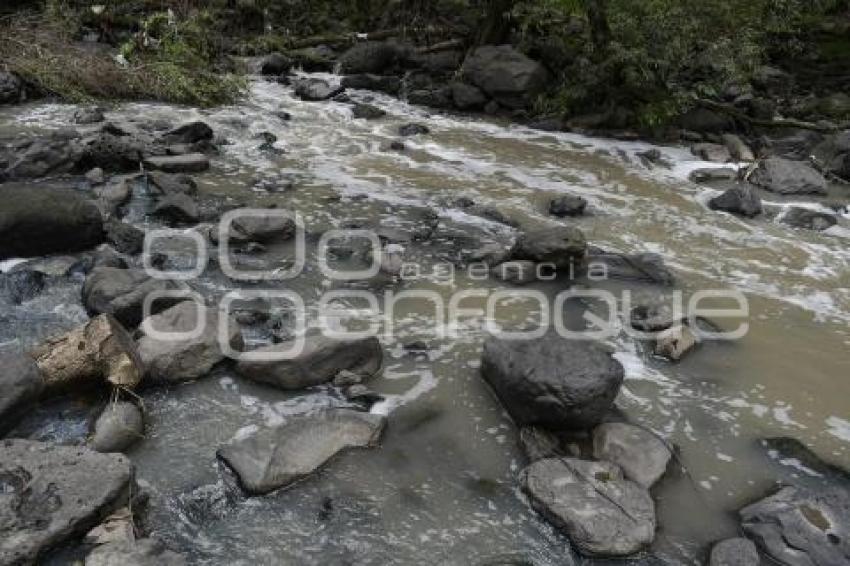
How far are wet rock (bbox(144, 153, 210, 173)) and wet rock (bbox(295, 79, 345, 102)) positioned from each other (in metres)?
5.10

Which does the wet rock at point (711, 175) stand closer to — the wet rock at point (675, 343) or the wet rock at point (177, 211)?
the wet rock at point (675, 343)

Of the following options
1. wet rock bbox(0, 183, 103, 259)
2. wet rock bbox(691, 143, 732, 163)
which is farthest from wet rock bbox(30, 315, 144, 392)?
wet rock bbox(691, 143, 732, 163)

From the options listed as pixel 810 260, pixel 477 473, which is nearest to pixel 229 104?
pixel 810 260

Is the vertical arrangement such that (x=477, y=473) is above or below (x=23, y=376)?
below

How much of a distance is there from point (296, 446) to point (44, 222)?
151 inches

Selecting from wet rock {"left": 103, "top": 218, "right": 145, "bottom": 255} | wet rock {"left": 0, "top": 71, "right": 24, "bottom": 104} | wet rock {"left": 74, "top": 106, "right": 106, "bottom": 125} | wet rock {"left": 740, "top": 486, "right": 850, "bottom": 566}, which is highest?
wet rock {"left": 0, "top": 71, "right": 24, "bottom": 104}

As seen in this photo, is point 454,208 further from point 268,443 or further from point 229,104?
point 229,104

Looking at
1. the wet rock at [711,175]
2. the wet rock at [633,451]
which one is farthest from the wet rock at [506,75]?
the wet rock at [633,451]

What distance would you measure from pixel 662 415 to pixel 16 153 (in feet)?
26.1

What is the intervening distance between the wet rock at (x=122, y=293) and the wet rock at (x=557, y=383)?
2828mm

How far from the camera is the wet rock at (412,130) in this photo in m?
12.9

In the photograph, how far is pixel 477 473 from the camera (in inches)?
187

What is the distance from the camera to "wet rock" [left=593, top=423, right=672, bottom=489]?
186 inches

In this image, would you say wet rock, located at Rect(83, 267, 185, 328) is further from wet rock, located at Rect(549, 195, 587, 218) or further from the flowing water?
wet rock, located at Rect(549, 195, 587, 218)
